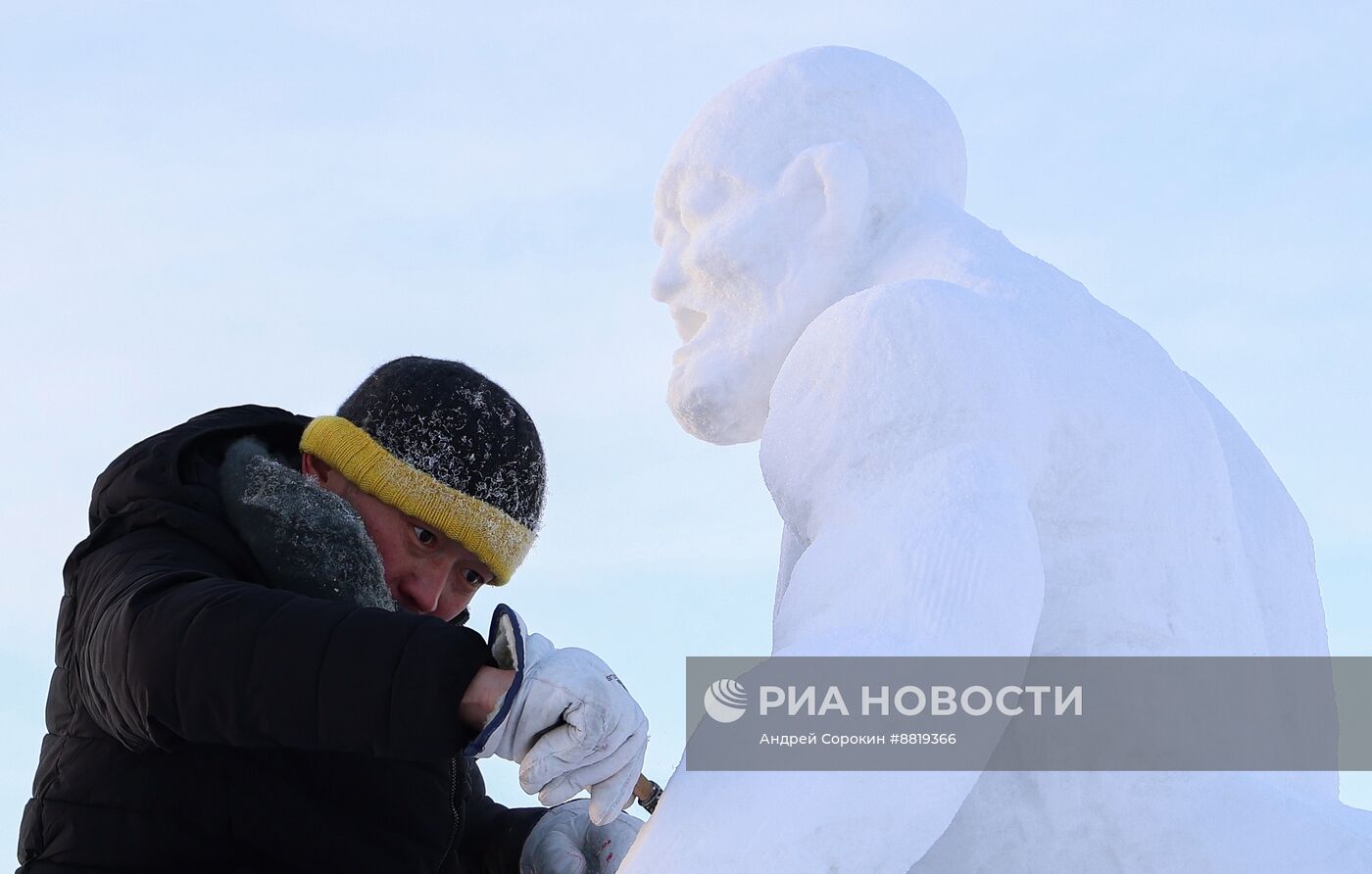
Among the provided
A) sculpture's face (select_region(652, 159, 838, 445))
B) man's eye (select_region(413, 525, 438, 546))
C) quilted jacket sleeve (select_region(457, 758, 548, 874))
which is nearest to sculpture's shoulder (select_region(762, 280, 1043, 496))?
sculpture's face (select_region(652, 159, 838, 445))

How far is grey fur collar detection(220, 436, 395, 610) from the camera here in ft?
9.70

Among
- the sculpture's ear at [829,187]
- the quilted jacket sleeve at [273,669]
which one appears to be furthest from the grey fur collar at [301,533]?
the sculpture's ear at [829,187]

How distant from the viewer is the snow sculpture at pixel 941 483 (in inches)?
92.6

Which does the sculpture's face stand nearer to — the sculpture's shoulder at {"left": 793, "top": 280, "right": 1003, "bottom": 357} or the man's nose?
the sculpture's shoulder at {"left": 793, "top": 280, "right": 1003, "bottom": 357}

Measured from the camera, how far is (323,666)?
7.84ft

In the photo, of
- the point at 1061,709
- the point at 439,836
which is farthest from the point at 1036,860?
the point at 439,836

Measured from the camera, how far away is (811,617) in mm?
2465

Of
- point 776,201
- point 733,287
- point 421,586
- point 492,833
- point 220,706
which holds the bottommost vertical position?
point 220,706

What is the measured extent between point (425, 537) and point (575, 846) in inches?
32.5

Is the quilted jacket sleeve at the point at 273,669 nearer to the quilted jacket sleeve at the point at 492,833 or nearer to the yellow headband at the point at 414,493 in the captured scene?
the yellow headband at the point at 414,493

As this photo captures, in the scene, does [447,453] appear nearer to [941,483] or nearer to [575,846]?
[575,846]

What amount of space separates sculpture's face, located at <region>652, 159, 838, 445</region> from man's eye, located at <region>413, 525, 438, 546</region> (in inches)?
21.4

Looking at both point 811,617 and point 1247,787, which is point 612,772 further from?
point 1247,787

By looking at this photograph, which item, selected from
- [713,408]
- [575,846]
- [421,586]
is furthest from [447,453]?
[575,846]
